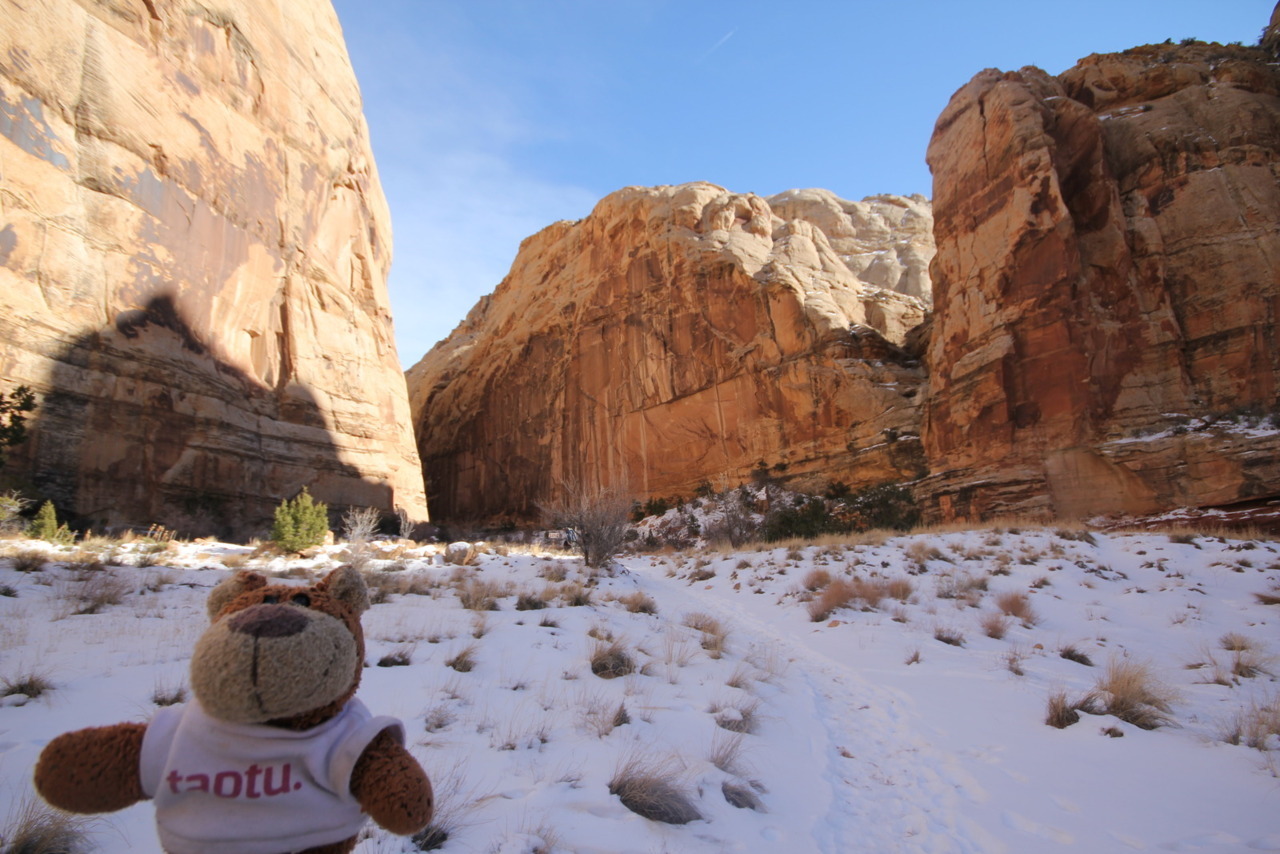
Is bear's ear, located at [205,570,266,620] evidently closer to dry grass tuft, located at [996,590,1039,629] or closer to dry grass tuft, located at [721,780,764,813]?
dry grass tuft, located at [721,780,764,813]

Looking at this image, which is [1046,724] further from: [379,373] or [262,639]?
[379,373]

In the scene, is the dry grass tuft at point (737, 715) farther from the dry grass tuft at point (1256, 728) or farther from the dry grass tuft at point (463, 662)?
the dry grass tuft at point (1256, 728)

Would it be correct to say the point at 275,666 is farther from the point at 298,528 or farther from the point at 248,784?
the point at 298,528

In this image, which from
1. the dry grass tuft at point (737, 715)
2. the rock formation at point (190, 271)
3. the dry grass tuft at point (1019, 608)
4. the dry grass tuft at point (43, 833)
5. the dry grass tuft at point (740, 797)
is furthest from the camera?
the rock formation at point (190, 271)

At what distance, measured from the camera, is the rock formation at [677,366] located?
97.8ft

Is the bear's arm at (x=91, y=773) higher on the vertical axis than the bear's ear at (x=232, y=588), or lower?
lower

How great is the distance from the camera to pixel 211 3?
2056 centimetres

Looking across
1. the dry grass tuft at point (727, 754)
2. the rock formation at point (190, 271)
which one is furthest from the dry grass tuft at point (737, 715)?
the rock formation at point (190, 271)

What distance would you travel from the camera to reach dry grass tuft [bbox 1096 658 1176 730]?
15.1 feet

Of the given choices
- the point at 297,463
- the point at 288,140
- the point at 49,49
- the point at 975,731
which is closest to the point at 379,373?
the point at 297,463

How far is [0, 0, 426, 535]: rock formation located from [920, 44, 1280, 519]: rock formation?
2243cm

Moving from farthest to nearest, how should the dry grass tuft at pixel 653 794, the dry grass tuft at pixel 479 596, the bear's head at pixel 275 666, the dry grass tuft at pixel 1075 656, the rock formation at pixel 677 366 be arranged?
the rock formation at pixel 677 366 → the dry grass tuft at pixel 479 596 → the dry grass tuft at pixel 1075 656 → the dry grass tuft at pixel 653 794 → the bear's head at pixel 275 666

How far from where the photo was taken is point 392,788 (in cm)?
143

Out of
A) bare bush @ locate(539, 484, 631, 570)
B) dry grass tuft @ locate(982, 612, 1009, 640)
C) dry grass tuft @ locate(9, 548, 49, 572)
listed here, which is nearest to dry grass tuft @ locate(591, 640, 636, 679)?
dry grass tuft @ locate(982, 612, 1009, 640)
